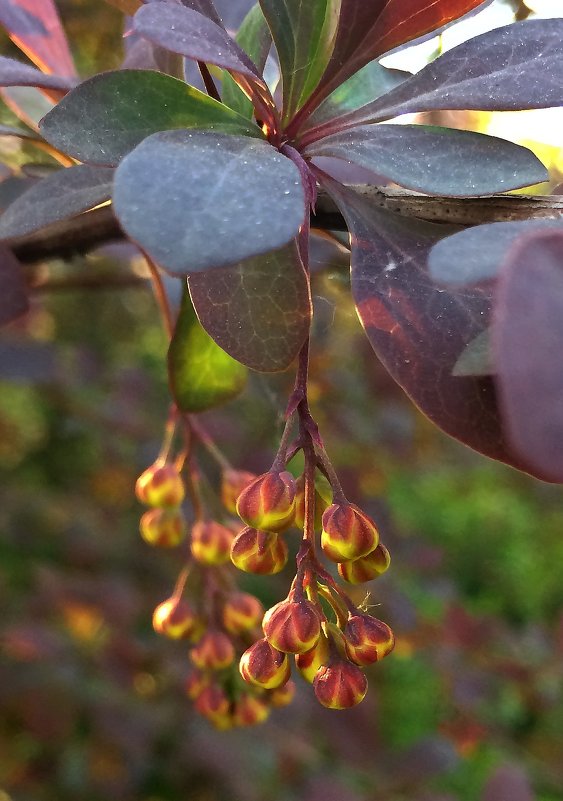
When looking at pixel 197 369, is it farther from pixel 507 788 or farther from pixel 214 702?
pixel 507 788

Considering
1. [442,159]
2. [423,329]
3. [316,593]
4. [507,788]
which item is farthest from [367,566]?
[507,788]

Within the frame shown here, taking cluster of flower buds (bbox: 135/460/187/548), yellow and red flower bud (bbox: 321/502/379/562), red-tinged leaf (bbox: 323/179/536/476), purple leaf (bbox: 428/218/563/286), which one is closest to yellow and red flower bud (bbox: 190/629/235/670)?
cluster of flower buds (bbox: 135/460/187/548)

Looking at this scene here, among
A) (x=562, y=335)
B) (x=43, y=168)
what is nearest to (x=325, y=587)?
(x=562, y=335)

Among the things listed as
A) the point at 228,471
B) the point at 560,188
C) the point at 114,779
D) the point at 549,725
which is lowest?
the point at 549,725

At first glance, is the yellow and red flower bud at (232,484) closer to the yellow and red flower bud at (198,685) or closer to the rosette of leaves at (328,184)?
the yellow and red flower bud at (198,685)

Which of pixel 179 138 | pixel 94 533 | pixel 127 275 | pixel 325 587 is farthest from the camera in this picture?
pixel 94 533

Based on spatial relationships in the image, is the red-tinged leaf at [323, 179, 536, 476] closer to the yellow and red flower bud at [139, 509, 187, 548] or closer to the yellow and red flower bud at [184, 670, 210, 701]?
the yellow and red flower bud at [139, 509, 187, 548]

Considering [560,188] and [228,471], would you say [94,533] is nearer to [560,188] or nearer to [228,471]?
[228,471]

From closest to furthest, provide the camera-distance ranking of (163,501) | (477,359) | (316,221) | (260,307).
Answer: (477,359)
(260,307)
(316,221)
(163,501)
